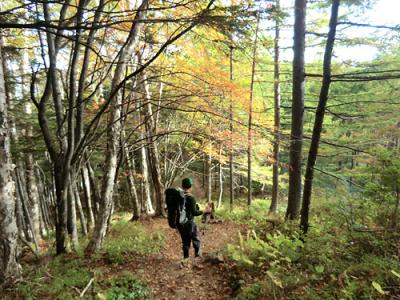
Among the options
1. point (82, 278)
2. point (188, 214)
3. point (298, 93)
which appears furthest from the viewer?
point (298, 93)

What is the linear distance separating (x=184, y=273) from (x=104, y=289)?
1.73m

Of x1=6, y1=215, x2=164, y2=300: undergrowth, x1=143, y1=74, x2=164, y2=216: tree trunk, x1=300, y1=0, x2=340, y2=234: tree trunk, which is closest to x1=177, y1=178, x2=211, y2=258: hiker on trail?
x1=6, y1=215, x2=164, y2=300: undergrowth

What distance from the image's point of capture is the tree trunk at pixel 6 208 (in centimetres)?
Result: 389

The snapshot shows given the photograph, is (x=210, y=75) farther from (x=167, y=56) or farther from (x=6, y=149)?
(x=6, y=149)

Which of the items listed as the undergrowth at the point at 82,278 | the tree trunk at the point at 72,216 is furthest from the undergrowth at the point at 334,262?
the tree trunk at the point at 72,216

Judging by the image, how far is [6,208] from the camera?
3980mm

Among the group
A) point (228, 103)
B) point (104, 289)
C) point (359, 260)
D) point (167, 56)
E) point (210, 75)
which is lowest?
point (104, 289)

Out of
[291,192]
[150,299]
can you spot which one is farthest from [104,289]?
[291,192]

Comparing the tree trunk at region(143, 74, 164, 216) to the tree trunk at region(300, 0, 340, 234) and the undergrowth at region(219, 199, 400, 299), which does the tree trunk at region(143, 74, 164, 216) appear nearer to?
the undergrowth at region(219, 199, 400, 299)

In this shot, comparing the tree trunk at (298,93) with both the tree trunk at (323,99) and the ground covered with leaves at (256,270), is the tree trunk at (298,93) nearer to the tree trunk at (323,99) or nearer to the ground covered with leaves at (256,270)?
the tree trunk at (323,99)

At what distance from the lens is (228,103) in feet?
35.2

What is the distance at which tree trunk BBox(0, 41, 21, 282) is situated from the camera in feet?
12.8

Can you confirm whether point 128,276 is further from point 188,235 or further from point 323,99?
point 323,99

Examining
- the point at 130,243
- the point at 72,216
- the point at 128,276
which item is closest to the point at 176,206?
the point at 128,276
